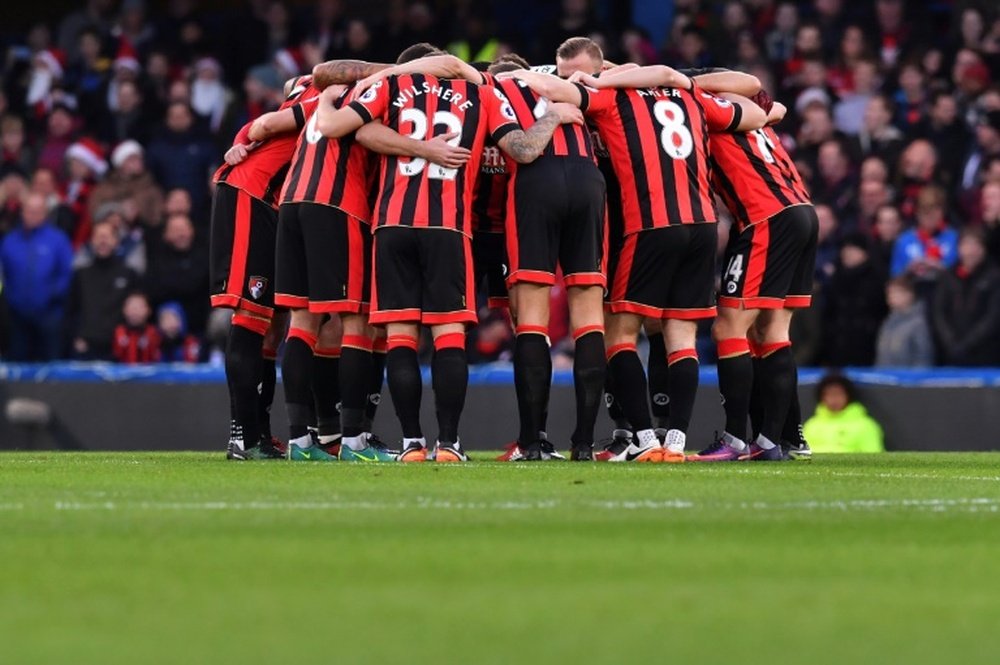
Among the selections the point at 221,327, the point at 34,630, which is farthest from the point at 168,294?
the point at 34,630

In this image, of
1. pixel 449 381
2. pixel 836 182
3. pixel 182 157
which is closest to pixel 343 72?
pixel 449 381

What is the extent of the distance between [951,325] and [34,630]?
37.1 feet

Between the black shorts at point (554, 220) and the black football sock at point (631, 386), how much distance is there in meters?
0.41

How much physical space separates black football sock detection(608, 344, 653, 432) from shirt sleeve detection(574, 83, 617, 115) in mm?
1151

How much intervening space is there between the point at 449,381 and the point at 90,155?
418 inches

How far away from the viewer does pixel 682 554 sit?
5.13 m

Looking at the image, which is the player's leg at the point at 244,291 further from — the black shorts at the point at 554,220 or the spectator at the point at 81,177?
the spectator at the point at 81,177

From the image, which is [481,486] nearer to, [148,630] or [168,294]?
[148,630]

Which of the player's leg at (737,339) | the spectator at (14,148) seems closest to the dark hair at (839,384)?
the player's leg at (737,339)

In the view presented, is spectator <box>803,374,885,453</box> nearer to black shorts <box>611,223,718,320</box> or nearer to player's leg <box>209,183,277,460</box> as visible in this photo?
black shorts <box>611,223,718,320</box>

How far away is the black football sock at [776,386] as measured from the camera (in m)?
10.1

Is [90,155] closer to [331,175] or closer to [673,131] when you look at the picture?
[331,175]

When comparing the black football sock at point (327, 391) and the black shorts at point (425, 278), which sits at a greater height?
the black shorts at point (425, 278)

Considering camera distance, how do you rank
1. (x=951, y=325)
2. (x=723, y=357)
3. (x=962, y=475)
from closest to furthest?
(x=962, y=475) < (x=723, y=357) < (x=951, y=325)
